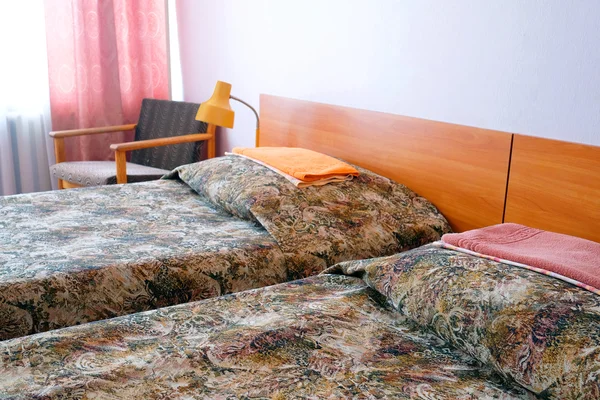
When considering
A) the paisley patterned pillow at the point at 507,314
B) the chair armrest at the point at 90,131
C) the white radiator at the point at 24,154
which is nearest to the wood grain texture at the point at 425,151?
the paisley patterned pillow at the point at 507,314

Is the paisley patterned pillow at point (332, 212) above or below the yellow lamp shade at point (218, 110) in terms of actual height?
below

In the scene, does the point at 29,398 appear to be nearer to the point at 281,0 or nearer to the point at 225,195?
the point at 225,195

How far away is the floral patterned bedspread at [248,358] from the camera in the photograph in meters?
1.14

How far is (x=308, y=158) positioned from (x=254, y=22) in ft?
3.59

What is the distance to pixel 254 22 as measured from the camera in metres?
3.14

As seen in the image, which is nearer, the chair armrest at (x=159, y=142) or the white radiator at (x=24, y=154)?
the chair armrest at (x=159, y=142)

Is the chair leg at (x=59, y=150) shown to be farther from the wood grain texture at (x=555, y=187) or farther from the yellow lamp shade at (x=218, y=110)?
the wood grain texture at (x=555, y=187)

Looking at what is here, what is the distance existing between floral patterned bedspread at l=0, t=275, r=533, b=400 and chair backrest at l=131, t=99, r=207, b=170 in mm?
2064

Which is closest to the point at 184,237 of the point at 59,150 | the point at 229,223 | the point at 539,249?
the point at 229,223


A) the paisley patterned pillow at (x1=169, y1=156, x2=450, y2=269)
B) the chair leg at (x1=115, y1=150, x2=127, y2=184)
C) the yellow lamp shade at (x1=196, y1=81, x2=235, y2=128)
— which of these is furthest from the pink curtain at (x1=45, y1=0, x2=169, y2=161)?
the paisley patterned pillow at (x1=169, y1=156, x2=450, y2=269)

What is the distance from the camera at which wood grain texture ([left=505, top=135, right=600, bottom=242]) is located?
1.73 metres

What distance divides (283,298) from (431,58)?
1094mm

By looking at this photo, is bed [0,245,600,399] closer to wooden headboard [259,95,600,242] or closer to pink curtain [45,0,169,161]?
wooden headboard [259,95,600,242]

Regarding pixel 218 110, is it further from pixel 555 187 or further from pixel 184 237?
pixel 555 187
